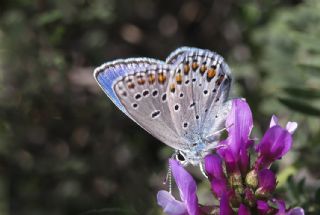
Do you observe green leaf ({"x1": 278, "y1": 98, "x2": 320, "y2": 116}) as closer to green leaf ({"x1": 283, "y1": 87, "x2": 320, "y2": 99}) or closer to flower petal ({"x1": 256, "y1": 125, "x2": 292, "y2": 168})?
green leaf ({"x1": 283, "y1": 87, "x2": 320, "y2": 99})

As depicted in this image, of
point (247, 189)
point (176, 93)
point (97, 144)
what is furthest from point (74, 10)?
point (247, 189)

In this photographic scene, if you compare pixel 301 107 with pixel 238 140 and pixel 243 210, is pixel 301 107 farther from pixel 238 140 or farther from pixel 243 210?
pixel 243 210

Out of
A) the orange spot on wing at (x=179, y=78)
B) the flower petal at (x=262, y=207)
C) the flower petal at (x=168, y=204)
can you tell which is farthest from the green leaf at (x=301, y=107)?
the flower petal at (x=168, y=204)

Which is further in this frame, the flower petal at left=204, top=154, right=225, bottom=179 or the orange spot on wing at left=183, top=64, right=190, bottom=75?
the orange spot on wing at left=183, top=64, right=190, bottom=75

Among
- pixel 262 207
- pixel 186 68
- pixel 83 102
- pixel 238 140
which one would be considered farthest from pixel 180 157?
pixel 83 102

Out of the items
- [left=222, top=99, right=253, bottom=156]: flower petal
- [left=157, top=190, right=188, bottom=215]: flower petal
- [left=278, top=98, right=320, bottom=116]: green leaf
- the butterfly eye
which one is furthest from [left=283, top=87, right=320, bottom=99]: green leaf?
[left=157, top=190, right=188, bottom=215]: flower petal

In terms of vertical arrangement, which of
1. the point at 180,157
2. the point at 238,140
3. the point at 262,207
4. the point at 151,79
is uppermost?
the point at 151,79
